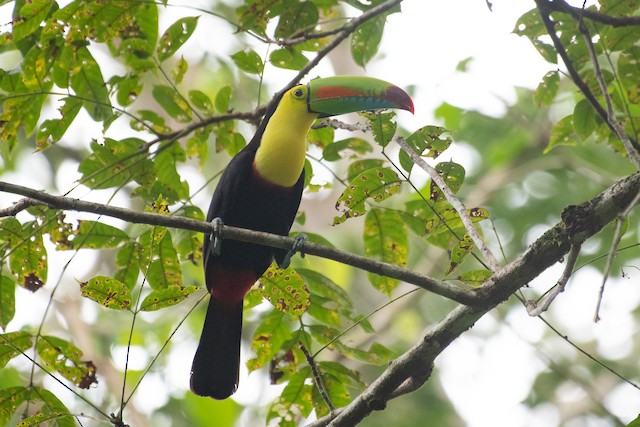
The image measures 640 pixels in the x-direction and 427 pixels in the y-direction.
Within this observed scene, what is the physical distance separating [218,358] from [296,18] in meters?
1.77

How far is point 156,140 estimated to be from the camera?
3.66 meters

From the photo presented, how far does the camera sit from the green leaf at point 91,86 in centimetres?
349

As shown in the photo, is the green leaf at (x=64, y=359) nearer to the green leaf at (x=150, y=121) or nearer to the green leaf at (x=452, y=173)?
the green leaf at (x=150, y=121)

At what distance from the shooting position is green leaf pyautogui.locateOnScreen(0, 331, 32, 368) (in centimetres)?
290

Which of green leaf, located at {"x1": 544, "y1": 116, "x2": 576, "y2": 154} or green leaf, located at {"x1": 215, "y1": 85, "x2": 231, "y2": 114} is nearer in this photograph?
green leaf, located at {"x1": 544, "y1": 116, "x2": 576, "y2": 154}

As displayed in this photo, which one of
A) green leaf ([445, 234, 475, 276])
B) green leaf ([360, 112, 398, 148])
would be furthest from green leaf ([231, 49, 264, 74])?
green leaf ([445, 234, 475, 276])

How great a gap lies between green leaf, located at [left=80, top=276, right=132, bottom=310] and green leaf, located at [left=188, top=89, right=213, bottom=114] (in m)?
1.30

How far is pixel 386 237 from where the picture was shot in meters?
3.49

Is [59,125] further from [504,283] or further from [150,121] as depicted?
[504,283]

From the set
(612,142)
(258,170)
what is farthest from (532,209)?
(258,170)

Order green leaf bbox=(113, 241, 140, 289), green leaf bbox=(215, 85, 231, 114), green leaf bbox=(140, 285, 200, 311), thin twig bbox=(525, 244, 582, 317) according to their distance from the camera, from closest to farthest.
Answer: thin twig bbox=(525, 244, 582, 317), green leaf bbox=(140, 285, 200, 311), green leaf bbox=(113, 241, 140, 289), green leaf bbox=(215, 85, 231, 114)

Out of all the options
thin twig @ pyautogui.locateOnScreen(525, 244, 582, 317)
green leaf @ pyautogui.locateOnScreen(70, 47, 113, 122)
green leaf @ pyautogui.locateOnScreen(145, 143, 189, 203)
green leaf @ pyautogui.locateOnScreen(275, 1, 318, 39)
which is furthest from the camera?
green leaf @ pyautogui.locateOnScreen(275, 1, 318, 39)

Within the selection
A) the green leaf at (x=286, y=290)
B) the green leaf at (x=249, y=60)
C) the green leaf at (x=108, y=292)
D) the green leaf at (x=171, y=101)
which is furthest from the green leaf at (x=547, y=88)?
the green leaf at (x=108, y=292)

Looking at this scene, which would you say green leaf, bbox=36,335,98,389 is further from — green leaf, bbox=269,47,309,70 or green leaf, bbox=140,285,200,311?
green leaf, bbox=269,47,309,70
